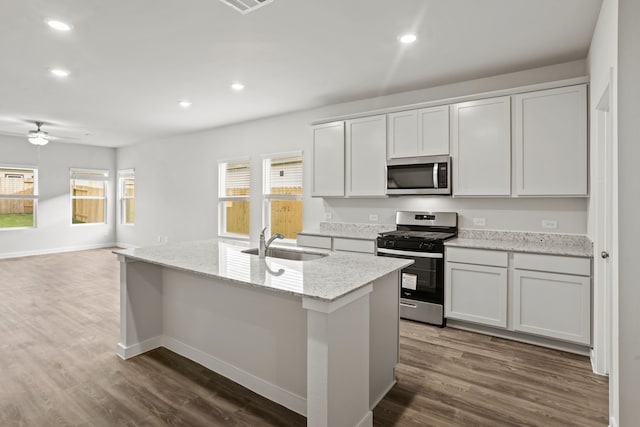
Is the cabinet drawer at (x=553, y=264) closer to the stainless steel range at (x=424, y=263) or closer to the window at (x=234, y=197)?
the stainless steel range at (x=424, y=263)

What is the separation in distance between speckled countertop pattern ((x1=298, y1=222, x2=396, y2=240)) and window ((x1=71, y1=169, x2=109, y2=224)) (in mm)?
6939

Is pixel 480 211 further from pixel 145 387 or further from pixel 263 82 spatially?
pixel 145 387

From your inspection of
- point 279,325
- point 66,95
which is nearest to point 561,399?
point 279,325

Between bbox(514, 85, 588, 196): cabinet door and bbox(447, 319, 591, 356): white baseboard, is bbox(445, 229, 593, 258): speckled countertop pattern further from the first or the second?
bbox(447, 319, 591, 356): white baseboard

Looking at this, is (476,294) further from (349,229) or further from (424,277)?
(349,229)

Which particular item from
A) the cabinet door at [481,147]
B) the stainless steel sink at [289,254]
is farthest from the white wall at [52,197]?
the cabinet door at [481,147]

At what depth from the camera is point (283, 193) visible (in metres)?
5.77

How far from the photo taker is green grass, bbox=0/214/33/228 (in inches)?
301

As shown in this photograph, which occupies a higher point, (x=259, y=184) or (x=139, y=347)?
(x=259, y=184)

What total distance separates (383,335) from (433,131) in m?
2.47

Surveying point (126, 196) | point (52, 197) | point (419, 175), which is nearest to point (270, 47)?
point (419, 175)

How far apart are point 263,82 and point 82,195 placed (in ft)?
23.8

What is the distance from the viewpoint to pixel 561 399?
232cm

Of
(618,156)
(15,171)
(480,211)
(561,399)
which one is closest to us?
(618,156)
